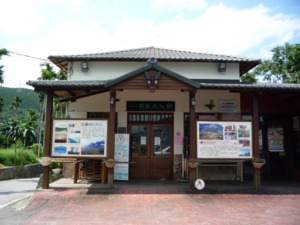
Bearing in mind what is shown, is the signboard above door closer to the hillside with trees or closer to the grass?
the grass

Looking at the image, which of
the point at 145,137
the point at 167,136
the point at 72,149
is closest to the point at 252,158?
the point at 167,136

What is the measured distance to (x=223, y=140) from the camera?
780 cm

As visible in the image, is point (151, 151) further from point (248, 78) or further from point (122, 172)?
point (248, 78)

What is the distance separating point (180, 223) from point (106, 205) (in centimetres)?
204

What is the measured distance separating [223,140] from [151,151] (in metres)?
2.85

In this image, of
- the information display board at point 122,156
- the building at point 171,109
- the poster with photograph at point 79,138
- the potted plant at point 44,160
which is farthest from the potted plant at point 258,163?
the potted plant at point 44,160

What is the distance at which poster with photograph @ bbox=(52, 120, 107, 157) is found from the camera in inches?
300

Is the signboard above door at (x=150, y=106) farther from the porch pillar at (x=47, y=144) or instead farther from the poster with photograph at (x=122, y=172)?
the porch pillar at (x=47, y=144)

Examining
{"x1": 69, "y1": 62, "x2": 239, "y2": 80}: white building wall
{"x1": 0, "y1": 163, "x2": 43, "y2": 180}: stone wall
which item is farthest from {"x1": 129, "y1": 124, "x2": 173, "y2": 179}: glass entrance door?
{"x1": 0, "y1": 163, "x2": 43, "y2": 180}: stone wall

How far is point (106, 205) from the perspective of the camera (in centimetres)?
626

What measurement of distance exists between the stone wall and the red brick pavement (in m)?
9.66

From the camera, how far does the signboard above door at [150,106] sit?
9.46 metres

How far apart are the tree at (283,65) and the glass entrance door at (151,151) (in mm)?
18525

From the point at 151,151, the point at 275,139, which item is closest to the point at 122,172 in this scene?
the point at 151,151
